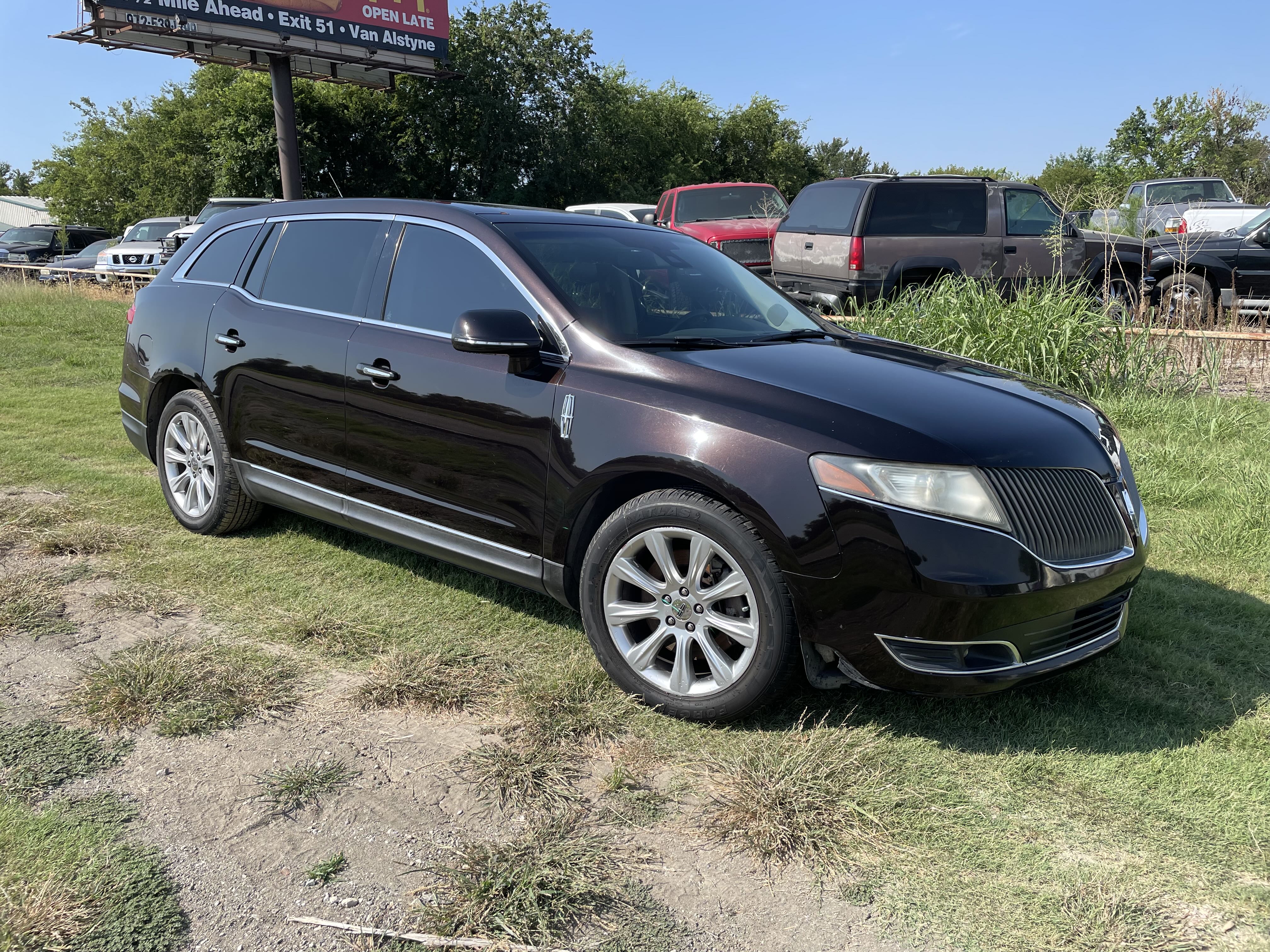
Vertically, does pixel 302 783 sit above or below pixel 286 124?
below

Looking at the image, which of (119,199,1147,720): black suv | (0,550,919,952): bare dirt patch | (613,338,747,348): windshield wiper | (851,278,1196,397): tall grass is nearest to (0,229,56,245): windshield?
(851,278,1196,397): tall grass

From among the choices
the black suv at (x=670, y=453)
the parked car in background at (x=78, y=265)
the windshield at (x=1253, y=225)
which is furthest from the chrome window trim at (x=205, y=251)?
the parked car in background at (x=78, y=265)

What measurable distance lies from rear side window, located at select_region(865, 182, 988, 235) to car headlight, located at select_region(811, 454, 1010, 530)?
856cm

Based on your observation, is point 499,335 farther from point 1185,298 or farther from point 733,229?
point 733,229

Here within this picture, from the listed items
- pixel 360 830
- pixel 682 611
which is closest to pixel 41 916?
pixel 360 830

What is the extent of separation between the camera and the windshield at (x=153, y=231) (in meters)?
22.2

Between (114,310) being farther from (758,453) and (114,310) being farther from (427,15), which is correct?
(758,453)

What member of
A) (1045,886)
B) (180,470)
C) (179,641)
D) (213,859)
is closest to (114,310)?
(180,470)

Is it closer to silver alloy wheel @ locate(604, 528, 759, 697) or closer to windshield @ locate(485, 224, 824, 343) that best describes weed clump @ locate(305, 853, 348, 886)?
silver alloy wheel @ locate(604, 528, 759, 697)

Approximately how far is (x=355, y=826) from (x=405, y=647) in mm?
1173

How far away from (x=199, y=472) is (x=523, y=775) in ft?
9.88

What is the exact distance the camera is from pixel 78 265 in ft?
79.8

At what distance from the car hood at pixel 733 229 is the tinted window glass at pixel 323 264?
32.4 feet

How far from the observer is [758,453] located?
2.97 metres
